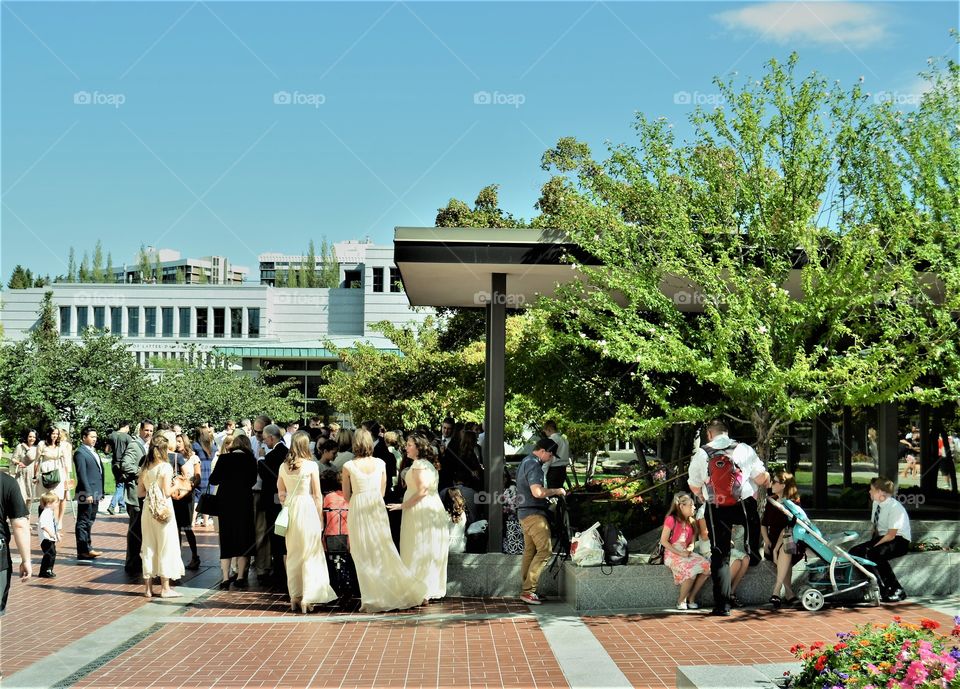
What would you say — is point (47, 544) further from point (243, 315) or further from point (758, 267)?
point (243, 315)

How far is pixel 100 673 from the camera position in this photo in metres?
7.63

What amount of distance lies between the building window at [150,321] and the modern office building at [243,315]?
0.31 feet

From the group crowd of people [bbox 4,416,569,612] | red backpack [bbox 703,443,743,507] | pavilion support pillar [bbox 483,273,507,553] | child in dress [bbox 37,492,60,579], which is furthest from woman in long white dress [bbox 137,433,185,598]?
red backpack [bbox 703,443,743,507]

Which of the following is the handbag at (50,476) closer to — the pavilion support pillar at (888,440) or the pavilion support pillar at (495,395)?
the pavilion support pillar at (495,395)

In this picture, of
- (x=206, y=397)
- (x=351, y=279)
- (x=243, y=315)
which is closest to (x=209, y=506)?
(x=206, y=397)

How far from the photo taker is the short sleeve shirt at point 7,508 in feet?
22.2

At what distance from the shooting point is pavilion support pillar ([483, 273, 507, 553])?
11.8m

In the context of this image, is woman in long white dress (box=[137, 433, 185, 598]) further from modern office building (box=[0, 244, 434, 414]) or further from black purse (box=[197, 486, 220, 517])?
modern office building (box=[0, 244, 434, 414])

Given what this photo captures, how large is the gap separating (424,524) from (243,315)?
85.1 metres

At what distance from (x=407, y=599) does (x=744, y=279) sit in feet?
17.1

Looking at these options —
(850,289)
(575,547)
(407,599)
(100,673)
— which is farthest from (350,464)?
(850,289)

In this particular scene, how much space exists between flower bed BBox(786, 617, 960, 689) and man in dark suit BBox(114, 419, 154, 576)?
29.0 feet

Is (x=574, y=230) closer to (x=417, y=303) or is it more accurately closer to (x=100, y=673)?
(x=417, y=303)

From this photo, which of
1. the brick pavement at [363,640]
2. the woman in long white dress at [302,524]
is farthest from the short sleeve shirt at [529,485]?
the woman in long white dress at [302,524]
